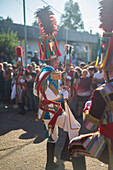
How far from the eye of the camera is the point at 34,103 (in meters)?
8.25

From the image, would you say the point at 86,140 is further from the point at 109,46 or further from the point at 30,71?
the point at 30,71

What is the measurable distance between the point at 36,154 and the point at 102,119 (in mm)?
2297

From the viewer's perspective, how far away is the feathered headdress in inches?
90.8

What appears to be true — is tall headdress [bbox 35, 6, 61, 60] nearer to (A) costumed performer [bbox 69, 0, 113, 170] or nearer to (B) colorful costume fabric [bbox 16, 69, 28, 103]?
(A) costumed performer [bbox 69, 0, 113, 170]

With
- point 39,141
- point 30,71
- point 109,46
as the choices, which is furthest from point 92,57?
point 109,46

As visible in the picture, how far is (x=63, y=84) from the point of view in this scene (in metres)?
7.57

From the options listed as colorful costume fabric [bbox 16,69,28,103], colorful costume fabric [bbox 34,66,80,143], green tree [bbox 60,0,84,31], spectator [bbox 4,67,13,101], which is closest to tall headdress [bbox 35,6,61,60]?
colorful costume fabric [bbox 34,66,80,143]

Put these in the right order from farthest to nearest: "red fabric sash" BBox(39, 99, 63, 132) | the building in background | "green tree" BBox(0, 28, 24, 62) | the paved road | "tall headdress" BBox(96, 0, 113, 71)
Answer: the building in background, "green tree" BBox(0, 28, 24, 62), the paved road, "red fabric sash" BBox(39, 99, 63, 132), "tall headdress" BBox(96, 0, 113, 71)

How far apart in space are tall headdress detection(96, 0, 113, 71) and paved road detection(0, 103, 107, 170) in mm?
1982

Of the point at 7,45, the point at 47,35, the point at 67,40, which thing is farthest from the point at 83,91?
the point at 67,40

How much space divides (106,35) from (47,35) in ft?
5.56

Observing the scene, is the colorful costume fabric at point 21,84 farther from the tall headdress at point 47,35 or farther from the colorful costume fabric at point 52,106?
the colorful costume fabric at point 52,106

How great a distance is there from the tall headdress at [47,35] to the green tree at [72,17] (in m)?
40.7

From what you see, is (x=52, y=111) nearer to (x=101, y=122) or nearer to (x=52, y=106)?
(x=52, y=106)
